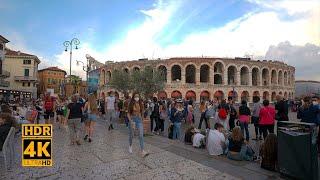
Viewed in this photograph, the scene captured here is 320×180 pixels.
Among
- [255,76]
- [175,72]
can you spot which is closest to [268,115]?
[175,72]

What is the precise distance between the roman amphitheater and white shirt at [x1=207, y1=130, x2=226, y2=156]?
1716 inches

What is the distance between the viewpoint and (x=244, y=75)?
194ft

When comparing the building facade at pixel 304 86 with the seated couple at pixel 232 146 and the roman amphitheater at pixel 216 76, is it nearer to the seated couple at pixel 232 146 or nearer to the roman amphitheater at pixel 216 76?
the roman amphitheater at pixel 216 76

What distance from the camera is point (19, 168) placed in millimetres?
7066

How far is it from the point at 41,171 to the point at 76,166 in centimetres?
78

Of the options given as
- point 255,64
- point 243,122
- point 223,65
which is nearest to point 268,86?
point 255,64

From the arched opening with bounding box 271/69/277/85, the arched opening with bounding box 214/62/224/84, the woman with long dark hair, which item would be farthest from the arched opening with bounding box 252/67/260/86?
the woman with long dark hair

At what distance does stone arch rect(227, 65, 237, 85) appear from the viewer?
184 feet

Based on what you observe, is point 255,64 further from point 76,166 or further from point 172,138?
point 76,166

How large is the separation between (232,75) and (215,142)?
51390 millimetres

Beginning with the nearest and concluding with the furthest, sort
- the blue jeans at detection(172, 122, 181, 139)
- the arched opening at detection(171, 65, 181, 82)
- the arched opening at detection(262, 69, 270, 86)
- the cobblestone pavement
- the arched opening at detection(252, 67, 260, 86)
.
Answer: the cobblestone pavement, the blue jeans at detection(172, 122, 181, 139), the arched opening at detection(171, 65, 181, 82), the arched opening at detection(252, 67, 260, 86), the arched opening at detection(262, 69, 270, 86)

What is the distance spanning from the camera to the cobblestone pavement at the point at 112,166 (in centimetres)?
657

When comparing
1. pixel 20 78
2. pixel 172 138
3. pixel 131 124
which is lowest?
pixel 172 138

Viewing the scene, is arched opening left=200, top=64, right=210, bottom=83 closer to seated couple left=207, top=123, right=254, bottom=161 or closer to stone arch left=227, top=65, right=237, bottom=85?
stone arch left=227, top=65, right=237, bottom=85
